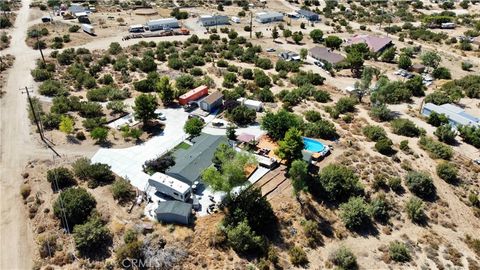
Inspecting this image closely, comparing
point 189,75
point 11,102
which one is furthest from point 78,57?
point 189,75

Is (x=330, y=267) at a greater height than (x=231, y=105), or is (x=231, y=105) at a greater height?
(x=231, y=105)

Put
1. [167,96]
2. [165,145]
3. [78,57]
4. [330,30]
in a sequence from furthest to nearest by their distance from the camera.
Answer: [330,30], [78,57], [167,96], [165,145]

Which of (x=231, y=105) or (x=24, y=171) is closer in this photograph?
(x=24, y=171)

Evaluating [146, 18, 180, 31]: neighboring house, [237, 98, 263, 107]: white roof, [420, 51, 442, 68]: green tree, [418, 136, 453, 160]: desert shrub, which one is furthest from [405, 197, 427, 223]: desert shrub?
[146, 18, 180, 31]: neighboring house

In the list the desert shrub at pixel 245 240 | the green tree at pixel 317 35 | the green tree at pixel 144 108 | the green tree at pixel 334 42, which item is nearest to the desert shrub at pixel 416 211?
the desert shrub at pixel 245 240

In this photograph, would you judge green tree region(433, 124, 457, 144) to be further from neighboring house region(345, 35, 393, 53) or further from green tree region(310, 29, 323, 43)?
green tree region(310, 29, 323, 43)

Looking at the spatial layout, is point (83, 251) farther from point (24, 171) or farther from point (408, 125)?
point (408, 125)

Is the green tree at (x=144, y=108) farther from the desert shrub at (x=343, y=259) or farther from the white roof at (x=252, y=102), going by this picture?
the desert shrub at (x=343, y=259)
